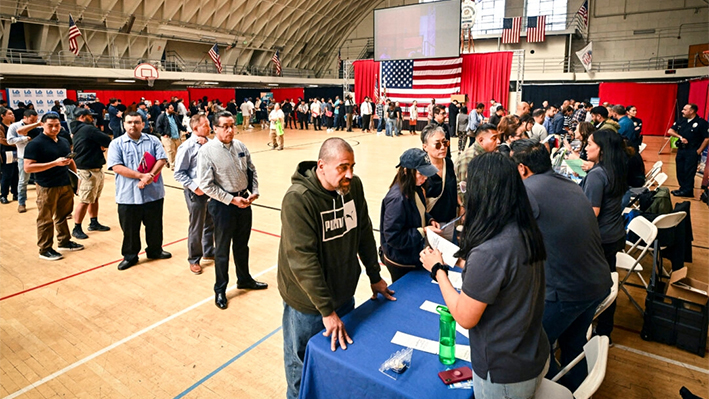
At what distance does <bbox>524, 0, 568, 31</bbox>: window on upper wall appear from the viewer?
2341 centimetres

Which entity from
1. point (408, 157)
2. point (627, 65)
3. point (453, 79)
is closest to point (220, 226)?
point (408, 157)

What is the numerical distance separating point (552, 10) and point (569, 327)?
26.1 meters

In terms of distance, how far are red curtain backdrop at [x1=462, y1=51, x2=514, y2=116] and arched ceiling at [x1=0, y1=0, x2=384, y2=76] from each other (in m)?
14.2

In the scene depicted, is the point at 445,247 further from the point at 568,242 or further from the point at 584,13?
the point at 584,13

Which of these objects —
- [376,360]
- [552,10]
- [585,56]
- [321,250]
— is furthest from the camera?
[552,10]

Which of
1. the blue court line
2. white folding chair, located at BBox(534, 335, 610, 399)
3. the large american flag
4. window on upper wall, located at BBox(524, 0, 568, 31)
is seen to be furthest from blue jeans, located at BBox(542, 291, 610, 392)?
window on upper wall, located at BBox(524, 0, 568, 31)

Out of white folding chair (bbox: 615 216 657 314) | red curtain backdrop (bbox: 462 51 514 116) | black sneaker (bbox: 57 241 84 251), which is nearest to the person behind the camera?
white folding chair (bbox: 615 216 657 314)

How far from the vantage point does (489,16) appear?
25.0 m

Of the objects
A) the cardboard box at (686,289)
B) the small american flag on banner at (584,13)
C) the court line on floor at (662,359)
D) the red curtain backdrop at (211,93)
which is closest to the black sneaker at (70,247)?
the court line on floor at (662,359)

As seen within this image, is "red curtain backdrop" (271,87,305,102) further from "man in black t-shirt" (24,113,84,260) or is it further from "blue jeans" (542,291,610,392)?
"blue jeans" (542,291,610,392)

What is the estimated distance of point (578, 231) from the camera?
2.01m

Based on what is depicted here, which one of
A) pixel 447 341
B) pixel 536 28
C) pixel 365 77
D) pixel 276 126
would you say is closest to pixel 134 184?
pixel 447 341

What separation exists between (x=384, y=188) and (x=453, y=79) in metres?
13.0

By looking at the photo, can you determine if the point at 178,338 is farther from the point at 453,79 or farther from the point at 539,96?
the point at 539,96
